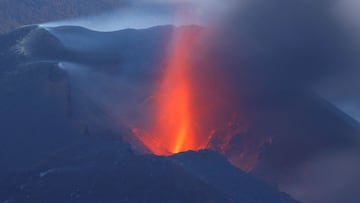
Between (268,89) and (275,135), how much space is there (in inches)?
345

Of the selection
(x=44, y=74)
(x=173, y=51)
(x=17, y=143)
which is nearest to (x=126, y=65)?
(x=173, y=51)

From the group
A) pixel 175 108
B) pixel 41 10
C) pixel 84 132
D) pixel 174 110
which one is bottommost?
pixel 84 132

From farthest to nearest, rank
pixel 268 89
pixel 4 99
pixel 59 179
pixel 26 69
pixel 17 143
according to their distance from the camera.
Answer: pixel 268 89 < pixel 26 69 < pixel 4 99 < pixel 17 143 < pixel 59 179

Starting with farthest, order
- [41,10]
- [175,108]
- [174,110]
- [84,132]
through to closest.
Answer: [41,10]
[175,108]
[174,110]
[84,132]

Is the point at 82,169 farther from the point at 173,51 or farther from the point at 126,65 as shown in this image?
the point at 173,51

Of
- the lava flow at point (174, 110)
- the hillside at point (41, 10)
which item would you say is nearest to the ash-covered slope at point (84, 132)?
the lava flow at point (174, 110)

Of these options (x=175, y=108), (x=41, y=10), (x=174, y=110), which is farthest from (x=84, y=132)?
(x=41, y=10)

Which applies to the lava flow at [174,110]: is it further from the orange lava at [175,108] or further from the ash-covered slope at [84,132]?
the ash-covered slope at [84,132]

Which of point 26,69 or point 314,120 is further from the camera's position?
point 314,120

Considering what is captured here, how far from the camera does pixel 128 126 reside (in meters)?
46.1

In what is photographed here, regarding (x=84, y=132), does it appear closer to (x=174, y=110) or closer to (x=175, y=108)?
(x=174, y=110)

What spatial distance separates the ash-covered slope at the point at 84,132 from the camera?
34.8m

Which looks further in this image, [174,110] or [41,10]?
[41,10]

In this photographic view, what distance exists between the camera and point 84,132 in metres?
41.5
